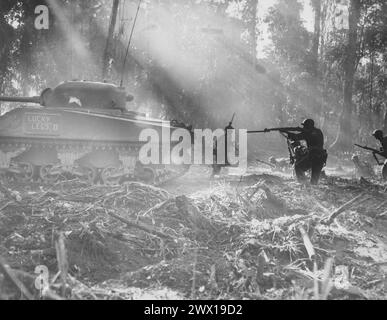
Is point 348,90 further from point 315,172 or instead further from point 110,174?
point 110,174

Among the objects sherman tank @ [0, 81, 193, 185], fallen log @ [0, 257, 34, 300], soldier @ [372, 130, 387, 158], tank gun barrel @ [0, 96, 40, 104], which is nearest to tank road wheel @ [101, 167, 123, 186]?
sherman tank @ [0, 81, 193, 185]

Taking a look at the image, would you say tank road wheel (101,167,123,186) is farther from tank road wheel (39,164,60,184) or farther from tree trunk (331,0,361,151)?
tree trunk (331,0,361,151)

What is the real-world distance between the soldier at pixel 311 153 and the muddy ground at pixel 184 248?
235 centimetres

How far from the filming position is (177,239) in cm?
524

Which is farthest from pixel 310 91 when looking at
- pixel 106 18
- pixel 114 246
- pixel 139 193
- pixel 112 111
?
pixel 114 246

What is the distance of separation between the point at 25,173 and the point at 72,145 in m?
1.39

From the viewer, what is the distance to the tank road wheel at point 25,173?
31.3ft

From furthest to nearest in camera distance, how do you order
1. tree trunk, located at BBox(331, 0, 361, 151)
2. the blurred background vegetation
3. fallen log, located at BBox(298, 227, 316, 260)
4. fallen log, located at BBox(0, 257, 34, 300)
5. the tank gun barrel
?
the blurred background vegetation, tree trunk, located at BBox(331, 0, 361, 151), the tank gun barrel, fallen log, located at BBox(298, 227, 316, 260), fallen log, located at BBox(0, 257, 34, 300)

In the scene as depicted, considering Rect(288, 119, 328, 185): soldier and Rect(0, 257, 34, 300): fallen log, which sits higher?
Rect(288, 119, 328, 185): soldier

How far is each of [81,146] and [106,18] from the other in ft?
81.2

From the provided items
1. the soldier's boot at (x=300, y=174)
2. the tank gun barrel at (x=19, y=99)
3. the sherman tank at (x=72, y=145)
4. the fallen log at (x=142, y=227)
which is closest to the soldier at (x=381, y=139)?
the soldier's boot at (x=300, y=174)

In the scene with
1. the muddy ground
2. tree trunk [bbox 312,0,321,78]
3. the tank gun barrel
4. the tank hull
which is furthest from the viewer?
tree trunk [bbox 312,0,321,78]

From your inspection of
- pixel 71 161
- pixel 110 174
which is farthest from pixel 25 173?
pixel 110 174

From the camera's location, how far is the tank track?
924 cm
